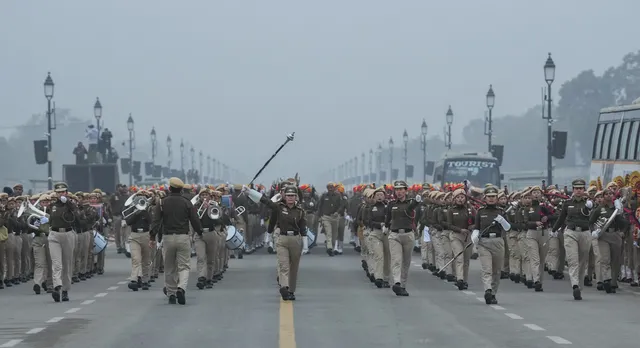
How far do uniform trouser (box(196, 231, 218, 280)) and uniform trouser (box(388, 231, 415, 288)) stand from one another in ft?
13.0

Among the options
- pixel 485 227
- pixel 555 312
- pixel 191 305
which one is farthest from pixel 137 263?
pixel 555 312

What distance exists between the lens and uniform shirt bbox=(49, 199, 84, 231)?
26.3 m

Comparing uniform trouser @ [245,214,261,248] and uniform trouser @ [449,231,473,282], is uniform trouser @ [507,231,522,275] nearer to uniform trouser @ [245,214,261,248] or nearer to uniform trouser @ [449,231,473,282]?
uniform trouser @ [449,231,473,282]

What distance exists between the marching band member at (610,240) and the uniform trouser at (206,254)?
727 centimetres

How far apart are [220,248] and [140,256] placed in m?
3.59

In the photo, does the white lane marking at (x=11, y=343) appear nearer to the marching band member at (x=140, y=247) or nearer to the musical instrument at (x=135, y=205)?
the marching band member at (x=140, y=247)

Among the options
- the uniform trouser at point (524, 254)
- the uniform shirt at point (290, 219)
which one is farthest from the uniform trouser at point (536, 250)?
the uniform shirt at point (290, 219)

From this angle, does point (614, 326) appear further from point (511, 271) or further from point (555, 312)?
point (511, 271)

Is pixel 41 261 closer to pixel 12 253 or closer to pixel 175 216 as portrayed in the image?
pixel 12 253

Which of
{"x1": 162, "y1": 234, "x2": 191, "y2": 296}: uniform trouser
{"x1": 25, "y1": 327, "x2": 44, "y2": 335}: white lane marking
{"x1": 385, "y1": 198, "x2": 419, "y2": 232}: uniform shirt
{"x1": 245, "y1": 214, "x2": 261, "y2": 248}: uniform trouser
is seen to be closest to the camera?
{"x1": 25, "y1": 327, "x2": 44, "y2": 335}: white lane marking

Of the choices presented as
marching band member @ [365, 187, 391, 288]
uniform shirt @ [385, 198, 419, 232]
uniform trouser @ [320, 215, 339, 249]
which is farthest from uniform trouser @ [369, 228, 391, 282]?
uniform trouser @ [320, 215, 339, 249]

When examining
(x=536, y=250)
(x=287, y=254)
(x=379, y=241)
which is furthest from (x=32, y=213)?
(x=536, y=250)

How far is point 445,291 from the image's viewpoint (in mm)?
28344

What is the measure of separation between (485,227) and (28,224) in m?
9.06
